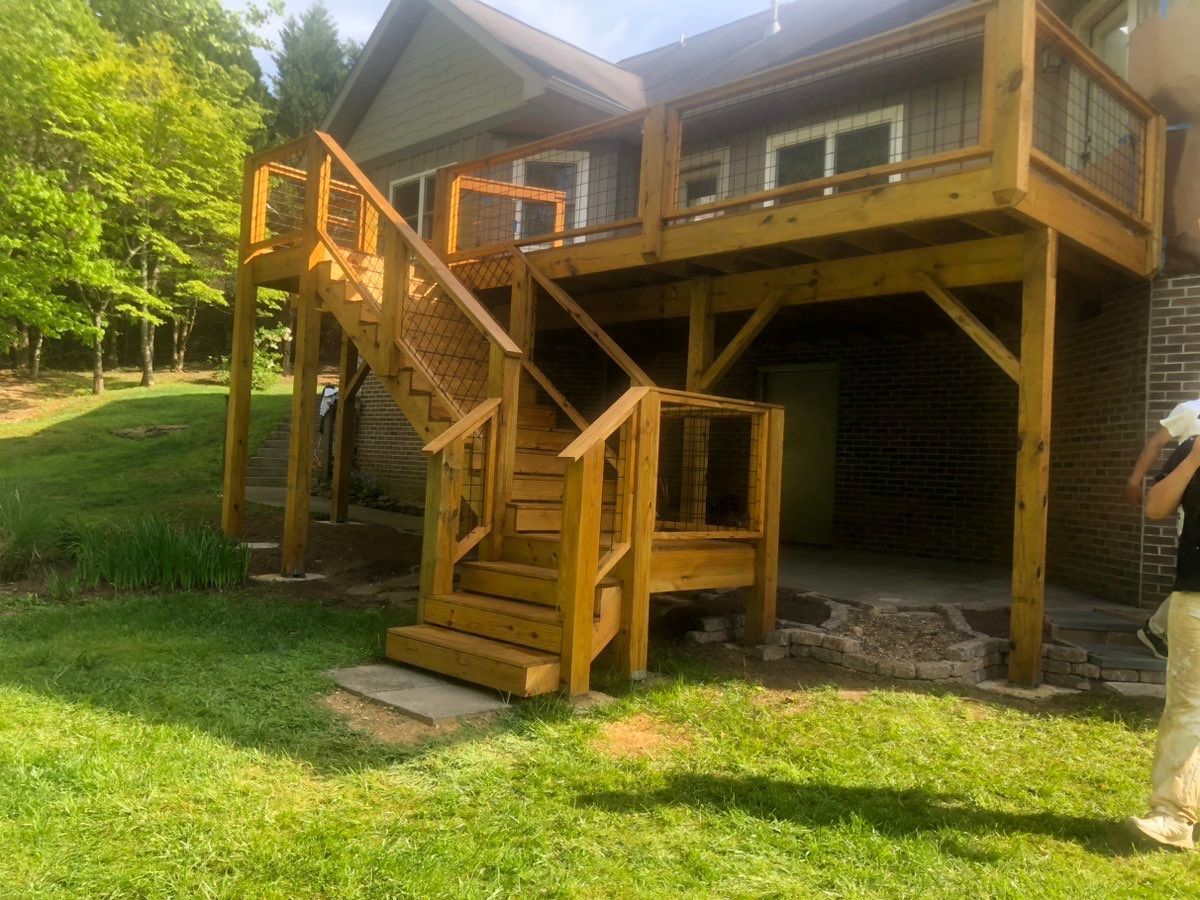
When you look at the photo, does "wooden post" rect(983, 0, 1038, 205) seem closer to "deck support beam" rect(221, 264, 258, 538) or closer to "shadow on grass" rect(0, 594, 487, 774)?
"shadow on grass" rect(0, 594, 487, 774)

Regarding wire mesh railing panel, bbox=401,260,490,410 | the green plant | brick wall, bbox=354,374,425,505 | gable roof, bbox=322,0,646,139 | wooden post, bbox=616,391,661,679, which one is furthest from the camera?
the green plant

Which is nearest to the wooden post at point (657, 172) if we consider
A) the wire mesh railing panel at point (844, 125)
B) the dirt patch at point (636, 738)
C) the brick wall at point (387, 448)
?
the wire mesh railing panel at point (844, 125)

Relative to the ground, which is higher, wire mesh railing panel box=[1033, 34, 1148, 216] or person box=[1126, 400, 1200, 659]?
wire mesh railing panel box=[1033, 34, 1148, 216]

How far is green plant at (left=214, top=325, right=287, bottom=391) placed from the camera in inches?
883

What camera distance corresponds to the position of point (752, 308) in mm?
6941

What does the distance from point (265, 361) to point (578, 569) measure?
2094cm

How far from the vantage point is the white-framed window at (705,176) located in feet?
34.7

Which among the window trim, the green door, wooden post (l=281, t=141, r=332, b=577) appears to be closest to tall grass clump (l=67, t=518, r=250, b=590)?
wooden post (l=281, t=141, r=332, b=577)

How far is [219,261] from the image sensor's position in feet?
74.1

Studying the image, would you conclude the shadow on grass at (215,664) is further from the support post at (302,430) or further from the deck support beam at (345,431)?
the deck support beam at (345,431)

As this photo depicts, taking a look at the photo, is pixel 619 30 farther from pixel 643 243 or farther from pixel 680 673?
pixel 680 673

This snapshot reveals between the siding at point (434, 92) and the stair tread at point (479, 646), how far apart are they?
7.90m

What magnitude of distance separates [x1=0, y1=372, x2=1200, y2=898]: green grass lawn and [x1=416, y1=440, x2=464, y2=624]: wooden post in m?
0.75

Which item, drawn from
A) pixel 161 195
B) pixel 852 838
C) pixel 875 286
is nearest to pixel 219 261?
pixel 161 195
